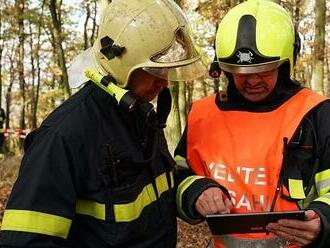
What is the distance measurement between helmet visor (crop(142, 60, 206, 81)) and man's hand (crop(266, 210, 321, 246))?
0.81m

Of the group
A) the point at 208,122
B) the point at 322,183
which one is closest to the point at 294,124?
the point at 322,183

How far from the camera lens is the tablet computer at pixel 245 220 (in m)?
2.09

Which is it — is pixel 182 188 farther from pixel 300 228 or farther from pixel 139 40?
pixel 139 40

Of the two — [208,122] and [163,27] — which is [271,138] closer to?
[208,122]

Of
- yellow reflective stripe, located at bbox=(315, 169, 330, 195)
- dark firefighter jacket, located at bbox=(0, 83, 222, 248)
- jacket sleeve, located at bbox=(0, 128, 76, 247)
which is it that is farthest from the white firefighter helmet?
yellow reflective stripe, located at bbox=(315, 169, 330, 195)

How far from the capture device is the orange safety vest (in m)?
2.47

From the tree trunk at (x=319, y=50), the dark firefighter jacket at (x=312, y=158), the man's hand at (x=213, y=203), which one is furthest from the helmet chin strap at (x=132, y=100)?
the tree trunk at (x=319, y=50)

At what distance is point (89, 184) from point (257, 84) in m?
1.07

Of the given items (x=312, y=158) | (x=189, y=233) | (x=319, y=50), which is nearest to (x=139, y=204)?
(x=312, y=158)

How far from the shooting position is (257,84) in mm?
2566

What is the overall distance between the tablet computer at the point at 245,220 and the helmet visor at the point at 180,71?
26.4 inches

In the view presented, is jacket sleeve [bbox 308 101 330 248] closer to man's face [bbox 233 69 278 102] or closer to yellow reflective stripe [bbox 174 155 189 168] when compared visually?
man's face [bbox 233 69 278 102]

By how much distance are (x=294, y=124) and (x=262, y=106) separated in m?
0.23

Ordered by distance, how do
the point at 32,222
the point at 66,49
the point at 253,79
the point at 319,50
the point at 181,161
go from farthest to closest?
the point at 66,49 → the point at 319,50 → the point at 181,161 → the point at 253,79 → the point at 32,222
